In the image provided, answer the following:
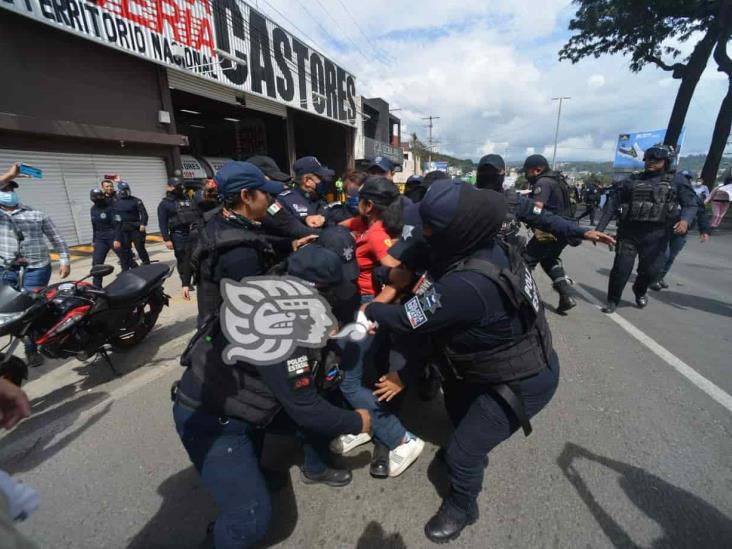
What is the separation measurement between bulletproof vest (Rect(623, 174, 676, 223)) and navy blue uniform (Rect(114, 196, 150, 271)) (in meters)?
7.31

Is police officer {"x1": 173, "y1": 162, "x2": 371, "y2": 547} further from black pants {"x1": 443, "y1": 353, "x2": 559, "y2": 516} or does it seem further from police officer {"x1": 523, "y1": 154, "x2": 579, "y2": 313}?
police officer {"x1": 523, "y1": 154, "x2": 579, "y2": 313}

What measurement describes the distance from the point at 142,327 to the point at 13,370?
111 cm

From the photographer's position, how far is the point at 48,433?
7.95 feet

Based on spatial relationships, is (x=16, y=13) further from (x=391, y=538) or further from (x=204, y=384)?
(x=391, y=538)

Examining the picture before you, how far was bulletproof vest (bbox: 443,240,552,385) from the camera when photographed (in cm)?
152

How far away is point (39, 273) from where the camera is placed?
3.59 metres

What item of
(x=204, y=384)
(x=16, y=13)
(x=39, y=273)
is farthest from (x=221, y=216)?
(x=16, y=13)

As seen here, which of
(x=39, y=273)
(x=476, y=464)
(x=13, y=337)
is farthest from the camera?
(x=39, y=273)

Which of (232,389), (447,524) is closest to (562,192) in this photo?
(447,524)

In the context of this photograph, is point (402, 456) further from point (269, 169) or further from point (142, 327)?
point (269, 169)

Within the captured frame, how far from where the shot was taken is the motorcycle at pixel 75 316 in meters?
2.44

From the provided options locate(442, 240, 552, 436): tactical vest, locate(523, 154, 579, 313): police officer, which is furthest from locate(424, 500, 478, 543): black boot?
locate(523, 154, 579, 313): police officer

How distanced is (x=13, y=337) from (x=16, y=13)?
804cm

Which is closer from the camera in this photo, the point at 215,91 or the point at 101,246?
the point at 101,246
